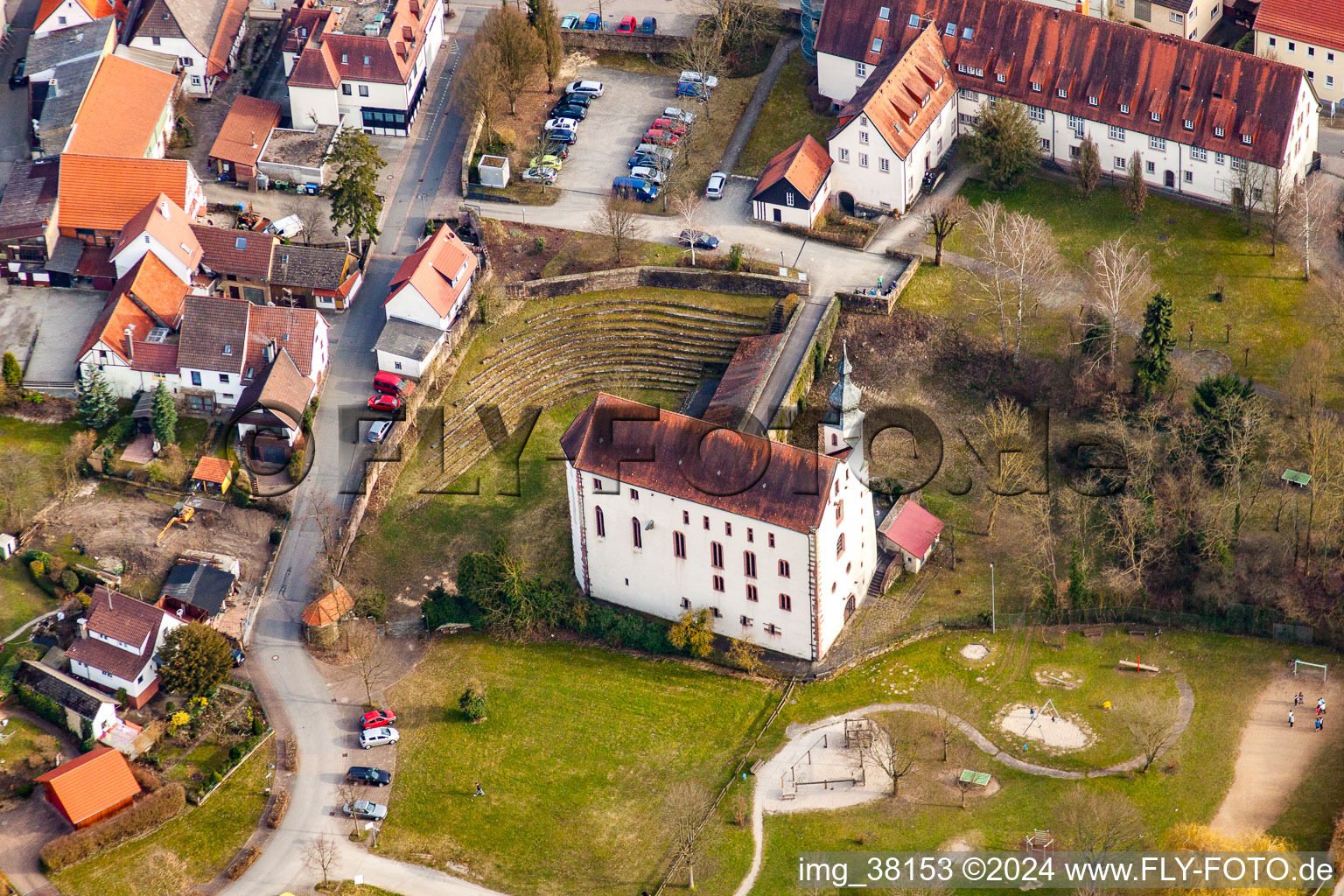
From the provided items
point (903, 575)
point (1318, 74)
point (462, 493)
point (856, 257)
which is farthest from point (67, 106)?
point (1318, 74)

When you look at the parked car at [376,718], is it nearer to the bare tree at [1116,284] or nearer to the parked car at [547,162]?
the parked car at [547,162]

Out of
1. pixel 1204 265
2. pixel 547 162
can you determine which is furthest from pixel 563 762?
pixel 1204 265

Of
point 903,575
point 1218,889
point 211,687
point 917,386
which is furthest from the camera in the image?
point 917,386

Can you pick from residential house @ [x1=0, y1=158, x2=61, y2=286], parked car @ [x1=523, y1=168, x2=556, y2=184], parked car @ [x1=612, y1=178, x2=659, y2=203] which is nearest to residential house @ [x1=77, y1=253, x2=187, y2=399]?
residential house @ [x1=0, y1=158, x2=61, y2=286]

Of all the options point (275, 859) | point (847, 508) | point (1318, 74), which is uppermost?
point (1318, 74)

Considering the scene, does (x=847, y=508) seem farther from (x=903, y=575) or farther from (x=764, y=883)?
(x=764, y=883)

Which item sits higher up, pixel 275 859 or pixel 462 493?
pixel 462 493
